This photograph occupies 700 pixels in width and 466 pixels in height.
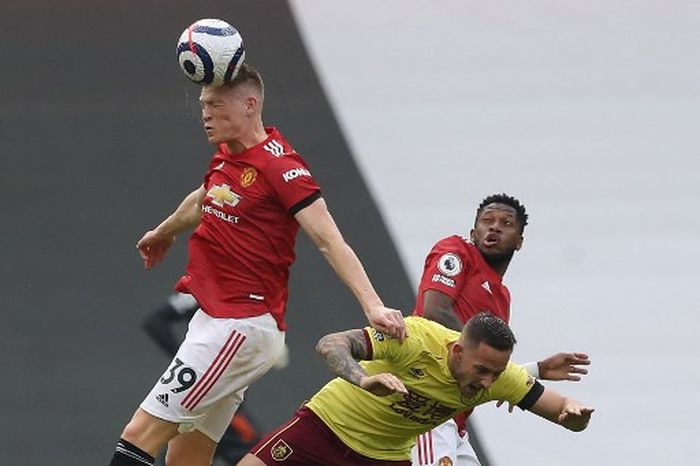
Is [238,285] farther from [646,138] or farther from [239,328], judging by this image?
[646,138]

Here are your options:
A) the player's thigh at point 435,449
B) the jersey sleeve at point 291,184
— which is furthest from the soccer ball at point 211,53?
the player's thigh at point 435,449

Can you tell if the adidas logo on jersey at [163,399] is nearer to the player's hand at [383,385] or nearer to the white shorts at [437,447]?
the player's hand at [383,385]

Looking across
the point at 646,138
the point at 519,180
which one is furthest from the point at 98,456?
the point at 646,138

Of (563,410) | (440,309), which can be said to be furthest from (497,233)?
(563,410)

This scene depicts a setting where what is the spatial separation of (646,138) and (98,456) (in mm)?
2792

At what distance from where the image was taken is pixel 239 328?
5879 millimetres

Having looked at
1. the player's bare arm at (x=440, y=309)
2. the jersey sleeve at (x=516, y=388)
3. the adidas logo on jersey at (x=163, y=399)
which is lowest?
the adidas logo on jersey at (x=163, y=399)

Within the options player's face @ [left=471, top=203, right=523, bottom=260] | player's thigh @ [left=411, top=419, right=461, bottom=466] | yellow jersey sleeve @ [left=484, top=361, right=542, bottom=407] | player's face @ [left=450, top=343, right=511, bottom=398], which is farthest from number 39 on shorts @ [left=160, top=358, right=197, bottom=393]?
player's face @ [left=471, top=203, right=523, bottom=260]

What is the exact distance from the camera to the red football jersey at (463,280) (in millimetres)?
6699

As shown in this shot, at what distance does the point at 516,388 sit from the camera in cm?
590

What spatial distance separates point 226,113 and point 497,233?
1469mm

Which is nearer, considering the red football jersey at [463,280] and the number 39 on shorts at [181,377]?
the number 39 on shorts at [181,377]

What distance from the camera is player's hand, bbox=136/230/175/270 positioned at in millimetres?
6504

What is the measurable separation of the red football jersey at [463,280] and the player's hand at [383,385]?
1598mm
